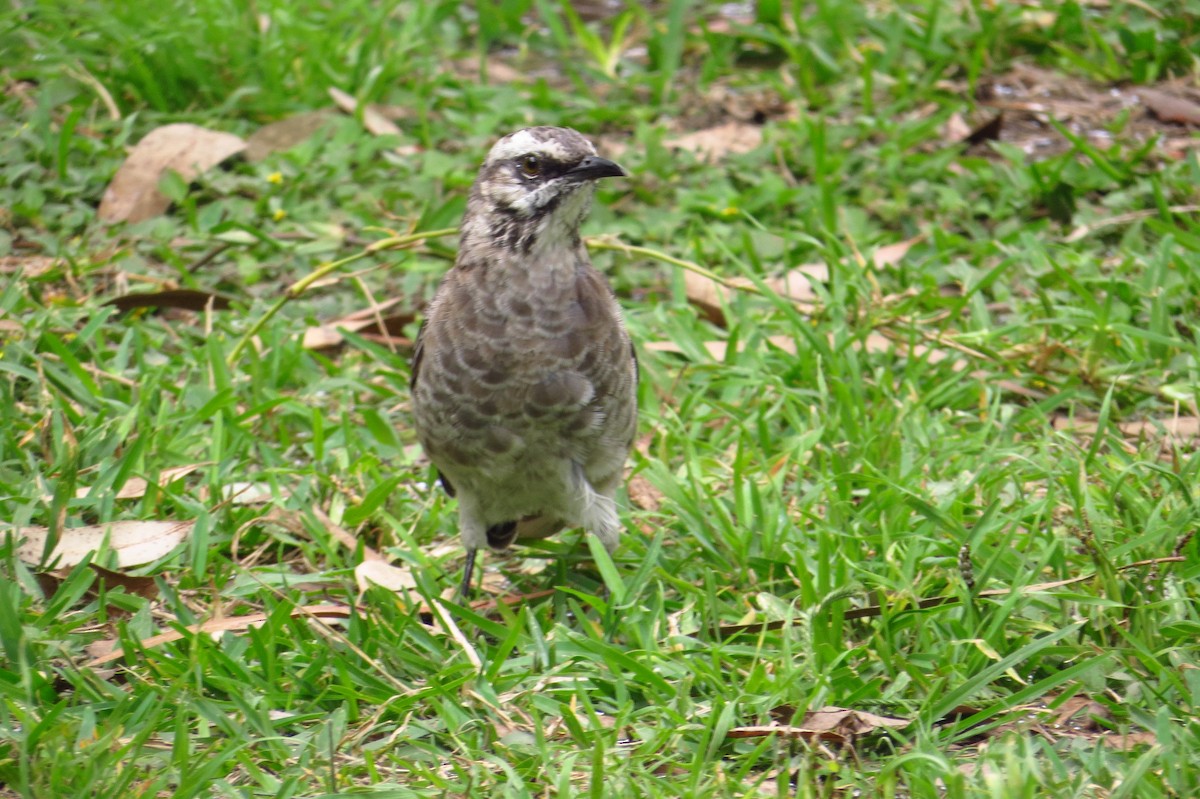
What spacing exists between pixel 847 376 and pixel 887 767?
6.61 ft

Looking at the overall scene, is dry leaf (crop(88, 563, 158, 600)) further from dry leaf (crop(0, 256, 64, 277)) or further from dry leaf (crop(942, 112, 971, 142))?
dry leaf (crop(942, 112, 971, 142))

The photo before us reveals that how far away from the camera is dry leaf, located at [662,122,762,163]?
6.48 metres

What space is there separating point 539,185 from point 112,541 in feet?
5.53

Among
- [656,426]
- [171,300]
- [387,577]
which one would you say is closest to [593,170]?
[656,426]

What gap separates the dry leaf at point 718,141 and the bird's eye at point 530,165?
8.49 feet

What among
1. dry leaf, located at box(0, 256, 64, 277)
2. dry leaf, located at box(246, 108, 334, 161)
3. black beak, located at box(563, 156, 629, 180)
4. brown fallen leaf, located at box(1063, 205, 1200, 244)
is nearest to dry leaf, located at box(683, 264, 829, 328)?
brown fallen leaf, located at box(1063, 205, 1200, 244)

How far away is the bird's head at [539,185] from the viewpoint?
3908 mm

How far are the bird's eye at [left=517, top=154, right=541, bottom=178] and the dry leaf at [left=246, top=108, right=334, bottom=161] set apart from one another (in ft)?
9.07

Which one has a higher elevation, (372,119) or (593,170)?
(593,170)

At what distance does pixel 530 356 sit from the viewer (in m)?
3.88

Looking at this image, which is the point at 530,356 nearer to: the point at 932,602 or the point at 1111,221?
the point at 932,602

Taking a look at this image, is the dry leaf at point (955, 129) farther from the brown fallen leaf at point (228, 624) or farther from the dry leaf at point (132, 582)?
the dry leaf at point (132, 582)

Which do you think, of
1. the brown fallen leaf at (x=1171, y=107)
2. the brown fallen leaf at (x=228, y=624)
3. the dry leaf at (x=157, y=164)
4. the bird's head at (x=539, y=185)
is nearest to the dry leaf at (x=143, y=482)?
the brown fallen leaf at (x=228, y=624)

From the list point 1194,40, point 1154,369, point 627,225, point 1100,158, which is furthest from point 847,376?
point 1194,40
